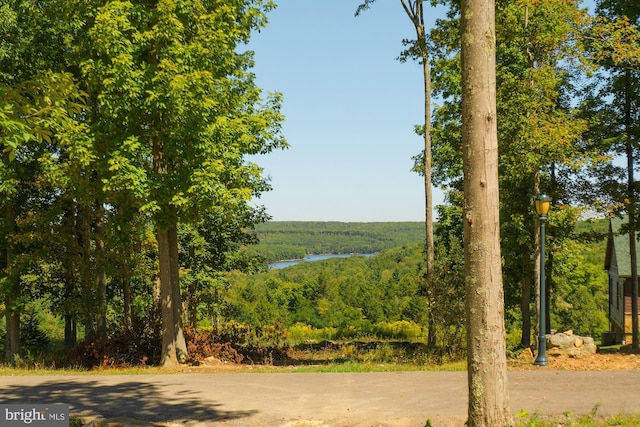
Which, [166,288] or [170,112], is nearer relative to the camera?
[170,112]

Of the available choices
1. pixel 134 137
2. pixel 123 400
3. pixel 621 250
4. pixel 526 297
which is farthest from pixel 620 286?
pixel 123 400

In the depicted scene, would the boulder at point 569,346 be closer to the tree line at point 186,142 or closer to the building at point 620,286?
the tree line at point 186,142

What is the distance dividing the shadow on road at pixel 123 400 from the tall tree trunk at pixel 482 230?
462 cm

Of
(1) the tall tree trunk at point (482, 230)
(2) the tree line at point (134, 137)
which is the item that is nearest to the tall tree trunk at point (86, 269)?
(2) the tree line at point (134, 137)

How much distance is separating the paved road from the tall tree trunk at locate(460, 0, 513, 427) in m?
3.00

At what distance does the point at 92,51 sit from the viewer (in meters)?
13.3

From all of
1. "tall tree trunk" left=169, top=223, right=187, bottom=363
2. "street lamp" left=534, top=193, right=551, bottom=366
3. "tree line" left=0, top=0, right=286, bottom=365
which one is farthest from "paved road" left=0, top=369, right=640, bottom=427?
"tree line" left=0, top=0, right=286, bottom=365

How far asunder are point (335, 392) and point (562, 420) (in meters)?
3.84

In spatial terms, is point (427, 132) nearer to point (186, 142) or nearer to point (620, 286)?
point (186, 142)

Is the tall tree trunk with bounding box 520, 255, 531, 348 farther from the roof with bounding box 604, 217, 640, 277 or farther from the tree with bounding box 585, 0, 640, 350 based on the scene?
the roof with bounding box 604, 217, 640, 277

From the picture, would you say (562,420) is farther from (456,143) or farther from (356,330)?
(356,330)

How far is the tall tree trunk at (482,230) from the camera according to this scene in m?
4.68

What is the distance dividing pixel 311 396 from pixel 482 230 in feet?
19.4

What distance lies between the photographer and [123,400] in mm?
9398
